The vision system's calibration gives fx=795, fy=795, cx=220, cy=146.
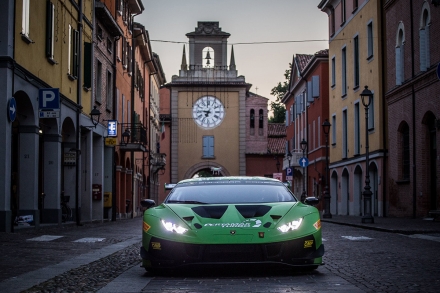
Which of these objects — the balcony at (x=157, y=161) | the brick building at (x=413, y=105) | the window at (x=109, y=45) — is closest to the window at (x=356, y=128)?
the brick building at (x=413, y=105)

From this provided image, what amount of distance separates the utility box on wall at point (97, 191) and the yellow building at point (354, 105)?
38.2 ft

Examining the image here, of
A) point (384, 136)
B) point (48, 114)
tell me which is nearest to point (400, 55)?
point (384, 136)

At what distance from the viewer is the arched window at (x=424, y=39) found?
2834cm

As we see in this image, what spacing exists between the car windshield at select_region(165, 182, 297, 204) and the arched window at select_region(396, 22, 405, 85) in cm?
2231

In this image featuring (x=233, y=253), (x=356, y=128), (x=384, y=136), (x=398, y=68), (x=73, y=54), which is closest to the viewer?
(x=233, y=253)

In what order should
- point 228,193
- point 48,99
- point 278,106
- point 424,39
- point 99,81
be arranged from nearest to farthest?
point 228,193, point 48,99, point 424,39, point 99,81, point 278,106

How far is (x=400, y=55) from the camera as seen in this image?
A: 105 feet

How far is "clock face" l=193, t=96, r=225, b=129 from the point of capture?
79562mm

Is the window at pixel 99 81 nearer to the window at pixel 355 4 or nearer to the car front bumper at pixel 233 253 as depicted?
the window at pixel 355 4

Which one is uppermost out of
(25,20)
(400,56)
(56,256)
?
(400,56)

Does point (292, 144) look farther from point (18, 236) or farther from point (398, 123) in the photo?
point (18, 236)

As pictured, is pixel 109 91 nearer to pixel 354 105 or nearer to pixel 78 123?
pixel 78 123

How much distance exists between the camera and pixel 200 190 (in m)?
10.6

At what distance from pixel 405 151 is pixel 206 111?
158 ft
